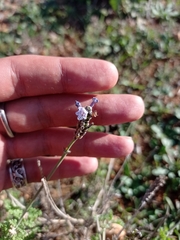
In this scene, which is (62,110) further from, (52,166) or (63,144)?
(52,166)

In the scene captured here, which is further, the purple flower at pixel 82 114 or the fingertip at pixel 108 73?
the fingertip at pixel 108 73

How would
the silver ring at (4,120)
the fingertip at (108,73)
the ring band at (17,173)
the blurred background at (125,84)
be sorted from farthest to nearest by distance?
the blurred background at (125,84)
the ring band at (17,173)
the silver ring at (4,120)
the fingertip at (108,73)

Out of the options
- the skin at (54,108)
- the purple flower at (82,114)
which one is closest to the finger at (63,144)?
the skin at (54,108)

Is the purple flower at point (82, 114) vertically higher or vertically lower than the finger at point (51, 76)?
higher

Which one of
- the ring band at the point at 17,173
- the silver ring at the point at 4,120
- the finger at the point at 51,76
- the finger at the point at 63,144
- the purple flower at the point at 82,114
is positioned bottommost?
the ring band at the point at 17,173

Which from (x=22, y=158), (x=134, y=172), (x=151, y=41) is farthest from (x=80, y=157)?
(x=151, y=41)

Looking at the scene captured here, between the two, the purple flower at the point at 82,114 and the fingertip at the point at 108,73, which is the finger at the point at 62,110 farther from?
the purple flower at the point at 82,114

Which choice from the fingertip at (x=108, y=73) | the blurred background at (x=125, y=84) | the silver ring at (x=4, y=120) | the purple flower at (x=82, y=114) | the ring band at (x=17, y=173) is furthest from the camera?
the blurred background at (x=125, y=84)
